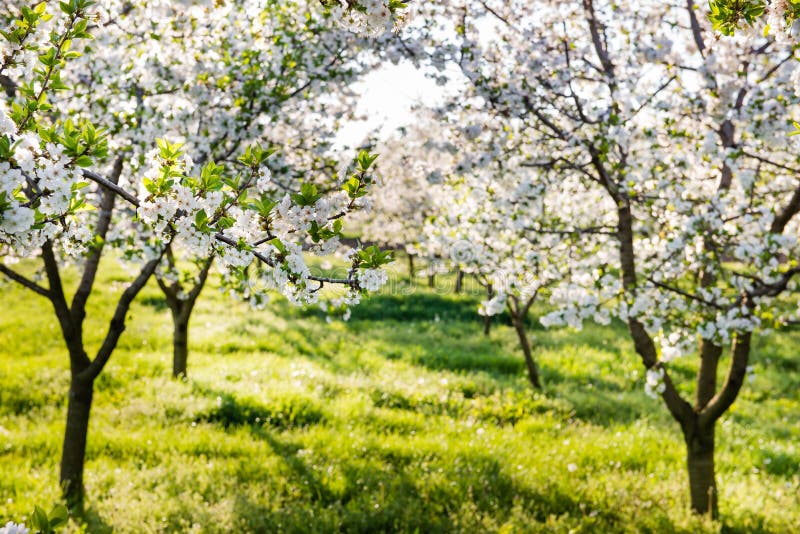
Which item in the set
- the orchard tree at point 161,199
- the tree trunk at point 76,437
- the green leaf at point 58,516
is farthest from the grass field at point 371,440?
the orchard tree at point 161,199

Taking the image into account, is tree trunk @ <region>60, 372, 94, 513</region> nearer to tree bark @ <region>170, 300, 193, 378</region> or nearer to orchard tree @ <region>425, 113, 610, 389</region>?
tree bark @ <region>170, 300, 193, 378</region>

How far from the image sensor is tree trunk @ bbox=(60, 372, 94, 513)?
5789mm

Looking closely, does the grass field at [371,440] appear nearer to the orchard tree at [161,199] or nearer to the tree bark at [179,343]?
the tree bark at [179,343]

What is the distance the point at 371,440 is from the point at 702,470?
369cm

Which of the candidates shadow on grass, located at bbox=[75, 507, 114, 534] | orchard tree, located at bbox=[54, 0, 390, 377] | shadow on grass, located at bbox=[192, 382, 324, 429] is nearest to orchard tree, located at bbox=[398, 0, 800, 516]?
orchard tree, located at bbox=[54, 0, 390, 377]

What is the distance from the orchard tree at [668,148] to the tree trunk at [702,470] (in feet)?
0.03

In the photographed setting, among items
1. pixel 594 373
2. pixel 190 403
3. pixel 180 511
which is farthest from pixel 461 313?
pixel 180 511

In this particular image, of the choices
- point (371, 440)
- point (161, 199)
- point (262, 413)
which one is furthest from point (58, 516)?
point (262, 413)

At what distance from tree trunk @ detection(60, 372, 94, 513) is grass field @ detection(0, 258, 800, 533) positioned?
18 cm

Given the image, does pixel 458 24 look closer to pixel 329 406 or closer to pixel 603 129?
pixel 603 129

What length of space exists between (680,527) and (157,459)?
219 inches

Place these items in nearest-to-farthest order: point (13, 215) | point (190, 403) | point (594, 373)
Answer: point (13, 215), point (190, 403), point (594, 373)

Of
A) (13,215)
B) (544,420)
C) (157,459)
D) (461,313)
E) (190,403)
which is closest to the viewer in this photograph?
(13,215)

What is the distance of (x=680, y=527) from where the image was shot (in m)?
5.88
